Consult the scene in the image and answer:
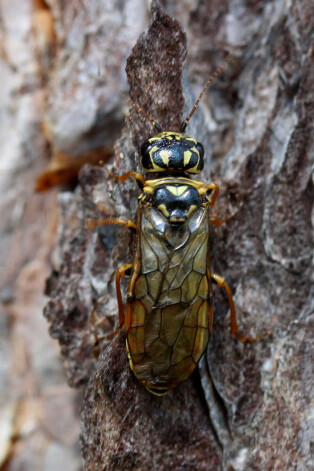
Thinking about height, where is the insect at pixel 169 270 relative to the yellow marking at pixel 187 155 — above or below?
below

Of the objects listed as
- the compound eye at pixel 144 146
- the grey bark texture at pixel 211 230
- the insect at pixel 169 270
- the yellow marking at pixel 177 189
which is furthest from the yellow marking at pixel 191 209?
the compound eye at pixel 144 146

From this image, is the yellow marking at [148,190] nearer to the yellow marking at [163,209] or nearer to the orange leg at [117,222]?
the yellow marking at [163,209]

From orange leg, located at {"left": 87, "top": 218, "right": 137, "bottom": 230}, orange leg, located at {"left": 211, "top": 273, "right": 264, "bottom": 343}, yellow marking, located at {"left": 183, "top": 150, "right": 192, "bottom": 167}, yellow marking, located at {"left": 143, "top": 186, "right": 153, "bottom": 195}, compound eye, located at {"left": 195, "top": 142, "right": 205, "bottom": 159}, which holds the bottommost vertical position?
orange leg, located at {"left": 211, "top": 273, "right": 264, "bottom": 343}

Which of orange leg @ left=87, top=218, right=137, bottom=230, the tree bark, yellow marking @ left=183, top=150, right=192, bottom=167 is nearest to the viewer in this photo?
the tree bark

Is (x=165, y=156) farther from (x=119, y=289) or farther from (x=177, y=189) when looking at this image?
(x=119, y=289)

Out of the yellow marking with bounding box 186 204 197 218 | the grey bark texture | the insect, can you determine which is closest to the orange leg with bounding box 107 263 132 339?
the insect

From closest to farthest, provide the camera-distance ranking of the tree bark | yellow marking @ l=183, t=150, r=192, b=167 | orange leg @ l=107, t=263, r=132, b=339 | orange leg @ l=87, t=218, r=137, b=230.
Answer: the tree bark, orange leg @ l=107, t=263, r=132, b=339, orange leg @ l=87, t=218, r=137, b=230, yellow marking @ l=183, t=150, r=192, b=167

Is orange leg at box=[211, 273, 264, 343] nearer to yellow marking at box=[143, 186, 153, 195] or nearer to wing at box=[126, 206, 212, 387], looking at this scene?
wing at box=[126, 206, 212, 387]

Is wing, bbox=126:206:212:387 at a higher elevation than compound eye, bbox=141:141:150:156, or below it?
below
